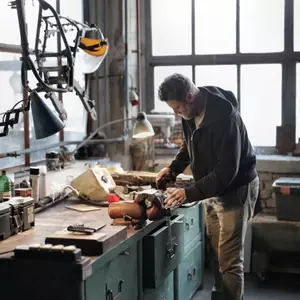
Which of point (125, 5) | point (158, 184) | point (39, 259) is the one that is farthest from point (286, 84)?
point (39, 259)

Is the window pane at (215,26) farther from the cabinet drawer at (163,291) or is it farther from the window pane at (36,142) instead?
the cabinet drawer at (163,291)

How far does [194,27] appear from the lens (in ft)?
16.2

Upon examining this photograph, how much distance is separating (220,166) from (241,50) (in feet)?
6.45

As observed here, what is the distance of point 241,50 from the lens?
192 inches

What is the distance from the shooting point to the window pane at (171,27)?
4.94 m

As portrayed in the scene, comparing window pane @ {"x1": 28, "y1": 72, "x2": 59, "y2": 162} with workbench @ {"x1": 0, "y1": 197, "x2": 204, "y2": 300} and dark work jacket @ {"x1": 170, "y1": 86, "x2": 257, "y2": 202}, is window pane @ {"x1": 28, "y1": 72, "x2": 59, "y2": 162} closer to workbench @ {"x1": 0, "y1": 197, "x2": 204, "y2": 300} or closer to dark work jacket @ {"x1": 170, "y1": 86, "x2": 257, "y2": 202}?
workbench @ {"x1": 0, "y1": 197, "x2": 204, "y2": 300}

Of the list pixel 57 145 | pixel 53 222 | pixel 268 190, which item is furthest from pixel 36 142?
pixel 268 190

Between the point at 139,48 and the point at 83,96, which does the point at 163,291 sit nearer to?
the point at 83,96

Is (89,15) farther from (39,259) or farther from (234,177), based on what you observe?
(39,259)

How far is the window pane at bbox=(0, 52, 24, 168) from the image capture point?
140 inches

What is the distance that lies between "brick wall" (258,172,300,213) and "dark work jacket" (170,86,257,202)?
52.4 inches

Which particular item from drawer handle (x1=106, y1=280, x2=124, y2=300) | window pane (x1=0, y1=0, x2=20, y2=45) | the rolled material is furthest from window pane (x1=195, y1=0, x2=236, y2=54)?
drawer handle (x1=106, y1=280, x2=124, y2=300)

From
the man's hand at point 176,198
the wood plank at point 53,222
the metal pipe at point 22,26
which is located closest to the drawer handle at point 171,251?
the man's hand at point 176,198

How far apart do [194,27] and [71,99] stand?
1200mm
